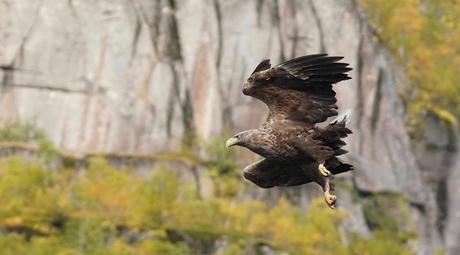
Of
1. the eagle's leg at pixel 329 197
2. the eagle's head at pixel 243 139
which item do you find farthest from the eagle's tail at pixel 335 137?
the eagle's head at pixel 243 139

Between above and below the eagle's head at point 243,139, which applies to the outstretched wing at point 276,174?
below

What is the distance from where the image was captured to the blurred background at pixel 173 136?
46031 mm

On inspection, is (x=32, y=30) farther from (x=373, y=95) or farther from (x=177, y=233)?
(x=373, y=95)

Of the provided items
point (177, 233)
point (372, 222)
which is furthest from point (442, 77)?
point (177, 233)

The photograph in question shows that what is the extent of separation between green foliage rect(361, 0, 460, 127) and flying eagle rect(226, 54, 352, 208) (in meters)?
41.9

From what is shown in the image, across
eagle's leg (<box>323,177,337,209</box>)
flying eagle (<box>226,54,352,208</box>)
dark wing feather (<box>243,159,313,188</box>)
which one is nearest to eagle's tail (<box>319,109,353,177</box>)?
flying eagle (<box>226,54,352,208</box>)

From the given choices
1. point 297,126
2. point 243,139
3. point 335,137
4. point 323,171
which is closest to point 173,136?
point 243,139

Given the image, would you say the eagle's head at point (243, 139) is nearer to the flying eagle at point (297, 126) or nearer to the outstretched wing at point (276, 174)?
the flying eagle at point (297, 126)

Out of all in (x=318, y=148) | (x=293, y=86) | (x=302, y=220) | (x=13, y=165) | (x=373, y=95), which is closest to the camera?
(x=318, y=148)

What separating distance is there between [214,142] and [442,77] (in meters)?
15.8

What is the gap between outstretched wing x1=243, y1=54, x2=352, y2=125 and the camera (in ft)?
52.3

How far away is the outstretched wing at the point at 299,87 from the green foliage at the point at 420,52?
41.9 m

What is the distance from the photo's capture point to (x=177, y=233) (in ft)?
151

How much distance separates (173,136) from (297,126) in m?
33.4
